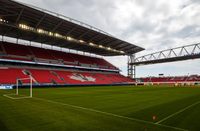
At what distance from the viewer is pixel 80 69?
61906mm

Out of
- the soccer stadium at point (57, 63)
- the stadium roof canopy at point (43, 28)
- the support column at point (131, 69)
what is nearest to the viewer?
the soccer stadium at point (57, 63)

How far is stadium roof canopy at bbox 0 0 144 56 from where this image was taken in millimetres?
33922

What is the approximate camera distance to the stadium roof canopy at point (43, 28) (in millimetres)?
33922

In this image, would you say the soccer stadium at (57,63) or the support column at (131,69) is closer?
the soccer stadium at (57,63)

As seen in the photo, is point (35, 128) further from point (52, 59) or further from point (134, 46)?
point (134, 46)

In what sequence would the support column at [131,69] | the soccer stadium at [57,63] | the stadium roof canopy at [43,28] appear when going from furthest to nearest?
the support column at [131,69]
the stadium roof canopy at [43,28]
the soccer stadium at [57,63]

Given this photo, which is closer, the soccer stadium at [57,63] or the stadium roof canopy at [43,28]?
the soccer stadium at [57,63]

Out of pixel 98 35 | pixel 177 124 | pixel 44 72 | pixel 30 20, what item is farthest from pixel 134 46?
pixel 177 124

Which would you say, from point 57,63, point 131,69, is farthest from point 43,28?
point 131,69

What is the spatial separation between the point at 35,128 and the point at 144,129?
4.38 meters

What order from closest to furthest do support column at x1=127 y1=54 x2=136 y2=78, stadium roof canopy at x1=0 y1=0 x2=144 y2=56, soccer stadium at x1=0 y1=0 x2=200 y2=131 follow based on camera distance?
soccer stadium at x1=0 y1=0 x2=200 y2=131
stadium roof canopy at x1=0 y1=0 x2=144 y2=56
support column at x1=127 y1=54 x2=136 y2=78

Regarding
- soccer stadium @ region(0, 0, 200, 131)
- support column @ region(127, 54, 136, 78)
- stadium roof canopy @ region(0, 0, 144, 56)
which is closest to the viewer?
soccer stadium @ region(0, 0, 200, 131)

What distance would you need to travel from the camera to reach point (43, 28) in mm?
43375

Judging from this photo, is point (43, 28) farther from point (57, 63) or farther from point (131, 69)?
point (131, 69)
